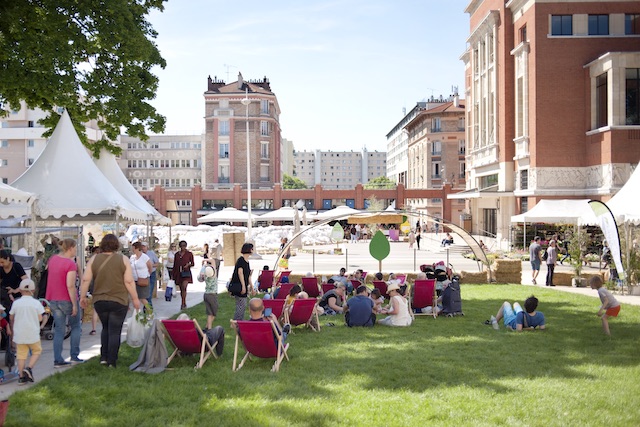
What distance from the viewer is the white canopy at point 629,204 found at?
16.8m

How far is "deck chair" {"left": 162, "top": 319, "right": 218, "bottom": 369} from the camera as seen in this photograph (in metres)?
9.25

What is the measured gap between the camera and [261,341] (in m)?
9.15

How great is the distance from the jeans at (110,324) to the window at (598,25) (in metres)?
34.9

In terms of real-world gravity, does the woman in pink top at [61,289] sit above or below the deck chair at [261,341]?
above

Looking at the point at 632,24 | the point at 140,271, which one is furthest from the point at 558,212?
the point at 140,271

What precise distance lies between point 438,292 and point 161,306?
7229mm

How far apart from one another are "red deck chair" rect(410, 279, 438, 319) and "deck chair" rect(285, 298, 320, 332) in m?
3.18

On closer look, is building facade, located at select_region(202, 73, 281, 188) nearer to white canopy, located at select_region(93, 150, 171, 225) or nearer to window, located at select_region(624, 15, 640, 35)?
window, located at select_region(624, 15, 640, 35)

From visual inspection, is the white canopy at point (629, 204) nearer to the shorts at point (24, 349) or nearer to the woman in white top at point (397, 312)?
the woman in white top at point (397, 312)

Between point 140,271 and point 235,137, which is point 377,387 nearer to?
point 140,271

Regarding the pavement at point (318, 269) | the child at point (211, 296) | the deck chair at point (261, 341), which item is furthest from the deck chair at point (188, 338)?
the child at point (211, 296)

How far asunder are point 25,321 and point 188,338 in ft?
7.53

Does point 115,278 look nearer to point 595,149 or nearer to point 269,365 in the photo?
point 269,365

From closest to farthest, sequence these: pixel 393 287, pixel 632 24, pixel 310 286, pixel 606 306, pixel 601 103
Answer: pixel 606 306 → pixel 393 287 → pixel 310 286 → pixel 601 103 → pixel 632 24
